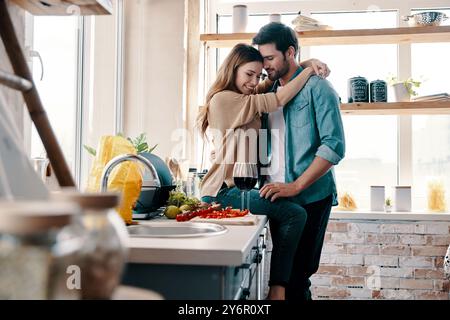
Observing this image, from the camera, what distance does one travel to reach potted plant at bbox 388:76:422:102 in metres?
3.33

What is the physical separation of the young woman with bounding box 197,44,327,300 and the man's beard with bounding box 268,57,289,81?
115mm

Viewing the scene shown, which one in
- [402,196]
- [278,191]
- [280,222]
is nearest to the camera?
[280,222]

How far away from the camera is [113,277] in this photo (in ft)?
1.96

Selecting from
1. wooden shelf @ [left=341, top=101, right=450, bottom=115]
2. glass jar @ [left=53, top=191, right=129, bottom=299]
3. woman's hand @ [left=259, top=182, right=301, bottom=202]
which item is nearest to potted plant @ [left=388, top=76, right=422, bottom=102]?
wooden shelf @ [left=341, top=101, right=450, bottom=115]

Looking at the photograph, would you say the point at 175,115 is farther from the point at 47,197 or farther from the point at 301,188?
A: the point at 47,197

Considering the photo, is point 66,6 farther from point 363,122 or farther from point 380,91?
point 363,122

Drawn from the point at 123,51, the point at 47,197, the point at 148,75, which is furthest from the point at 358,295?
the point at 47,197

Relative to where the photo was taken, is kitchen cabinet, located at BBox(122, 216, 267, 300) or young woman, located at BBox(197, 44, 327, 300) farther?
young woman, located at BBox(197, 44, 327, 300)

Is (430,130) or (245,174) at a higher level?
(430,130)

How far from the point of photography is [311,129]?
99.3 inches

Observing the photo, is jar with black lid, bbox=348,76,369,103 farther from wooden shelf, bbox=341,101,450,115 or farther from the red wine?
the red wine

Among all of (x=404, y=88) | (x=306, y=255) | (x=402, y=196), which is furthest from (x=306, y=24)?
(x=306, y=255)

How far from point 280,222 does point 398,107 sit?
1.50m
